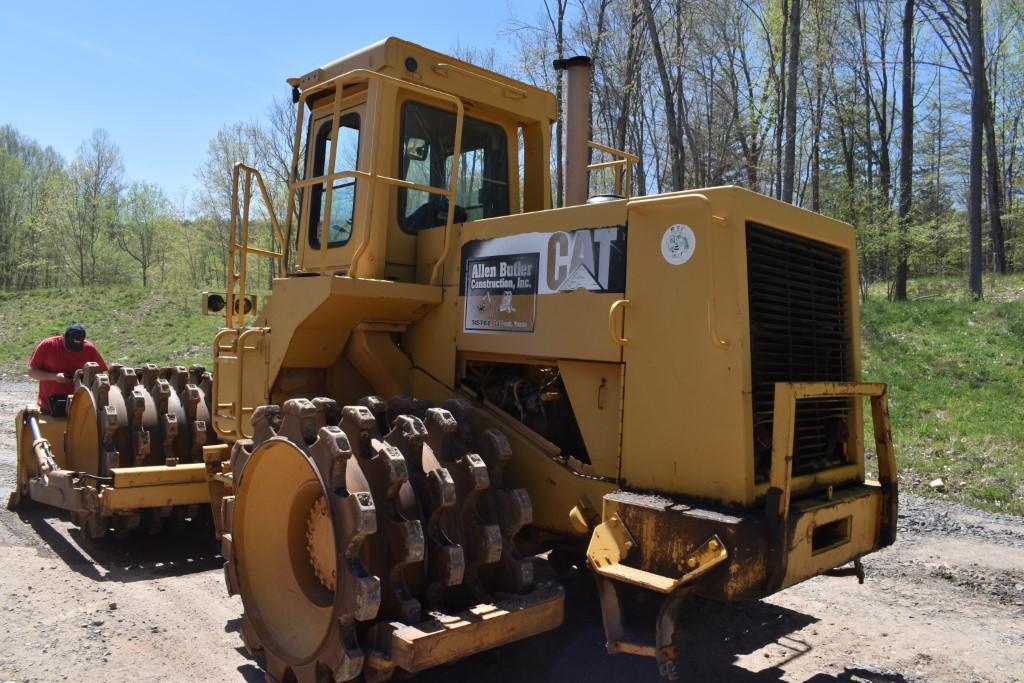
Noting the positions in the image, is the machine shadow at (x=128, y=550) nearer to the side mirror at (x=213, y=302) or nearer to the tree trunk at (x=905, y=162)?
the side mirror at (x=213, y=302)

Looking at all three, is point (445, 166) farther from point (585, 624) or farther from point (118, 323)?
point (118, 323)

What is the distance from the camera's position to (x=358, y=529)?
121 inches

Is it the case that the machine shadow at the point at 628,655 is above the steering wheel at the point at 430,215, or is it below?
below

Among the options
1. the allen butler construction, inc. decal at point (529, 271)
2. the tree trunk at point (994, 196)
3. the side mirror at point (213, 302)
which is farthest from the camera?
the tree trunk at point (994, 196)

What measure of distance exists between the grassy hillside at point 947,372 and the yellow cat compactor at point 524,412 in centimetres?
532

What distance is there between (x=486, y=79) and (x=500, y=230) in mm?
1370

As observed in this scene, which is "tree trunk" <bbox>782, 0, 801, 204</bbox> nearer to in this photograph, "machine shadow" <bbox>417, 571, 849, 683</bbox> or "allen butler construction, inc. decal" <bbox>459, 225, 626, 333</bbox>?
"machine shadow" <bbox>417, 571, 849, 683</bbox>

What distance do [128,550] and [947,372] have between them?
35.6 feet

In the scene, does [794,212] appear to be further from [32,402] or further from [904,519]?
[32,402]

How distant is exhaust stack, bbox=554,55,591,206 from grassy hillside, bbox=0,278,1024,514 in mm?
5506

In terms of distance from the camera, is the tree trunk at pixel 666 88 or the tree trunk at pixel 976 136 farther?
the tree trunk at pixel 666 88

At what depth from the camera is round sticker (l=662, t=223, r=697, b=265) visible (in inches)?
132

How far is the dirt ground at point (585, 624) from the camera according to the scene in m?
4.04

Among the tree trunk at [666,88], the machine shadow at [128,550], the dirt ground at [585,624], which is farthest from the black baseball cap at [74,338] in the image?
the tree trunk at [666,88]
